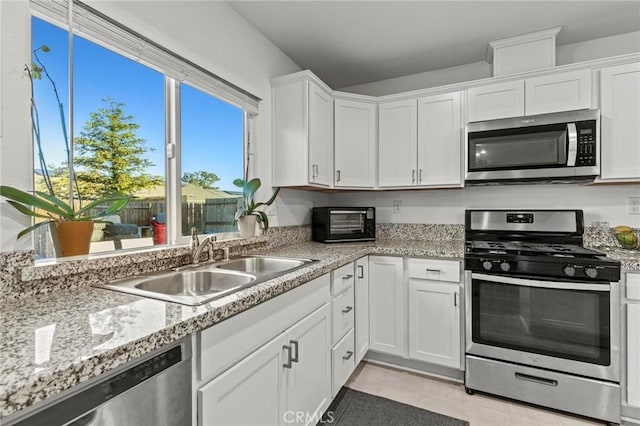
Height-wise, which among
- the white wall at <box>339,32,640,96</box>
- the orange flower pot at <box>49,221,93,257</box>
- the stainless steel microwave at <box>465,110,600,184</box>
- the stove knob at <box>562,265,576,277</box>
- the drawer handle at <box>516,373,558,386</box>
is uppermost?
the white wall at <box>339,32,640,96</box>

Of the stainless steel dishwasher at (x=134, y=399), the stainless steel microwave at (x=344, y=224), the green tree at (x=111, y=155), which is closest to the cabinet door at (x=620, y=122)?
the stainless steel microwave at (x=344, y=224)

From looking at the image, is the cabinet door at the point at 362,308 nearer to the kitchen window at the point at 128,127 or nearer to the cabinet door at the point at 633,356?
the kitchen window at the point at 128,127

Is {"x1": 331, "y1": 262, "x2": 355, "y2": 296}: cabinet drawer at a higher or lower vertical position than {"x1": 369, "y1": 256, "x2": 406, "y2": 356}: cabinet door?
higher

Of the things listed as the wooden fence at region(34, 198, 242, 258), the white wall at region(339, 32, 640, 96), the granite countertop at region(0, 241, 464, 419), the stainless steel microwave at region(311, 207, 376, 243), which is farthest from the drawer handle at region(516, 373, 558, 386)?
the white wall at region(339, 32, 640, 96)

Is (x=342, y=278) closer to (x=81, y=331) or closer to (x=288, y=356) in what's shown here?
(x=288, y=356)

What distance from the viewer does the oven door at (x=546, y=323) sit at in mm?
1782

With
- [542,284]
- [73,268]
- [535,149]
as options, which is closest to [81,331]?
[73,268]

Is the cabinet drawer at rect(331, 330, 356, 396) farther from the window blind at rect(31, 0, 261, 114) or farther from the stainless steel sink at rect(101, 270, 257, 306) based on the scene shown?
the window blind at rect(31, 0, 261, 114)

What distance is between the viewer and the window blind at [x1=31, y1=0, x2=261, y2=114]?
123 cm

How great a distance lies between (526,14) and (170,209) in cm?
263

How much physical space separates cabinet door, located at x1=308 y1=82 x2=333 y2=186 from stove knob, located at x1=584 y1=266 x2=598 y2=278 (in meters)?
1.79

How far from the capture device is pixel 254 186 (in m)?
2.13

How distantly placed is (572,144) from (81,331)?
2739 mm

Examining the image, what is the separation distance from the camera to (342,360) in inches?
77.4
